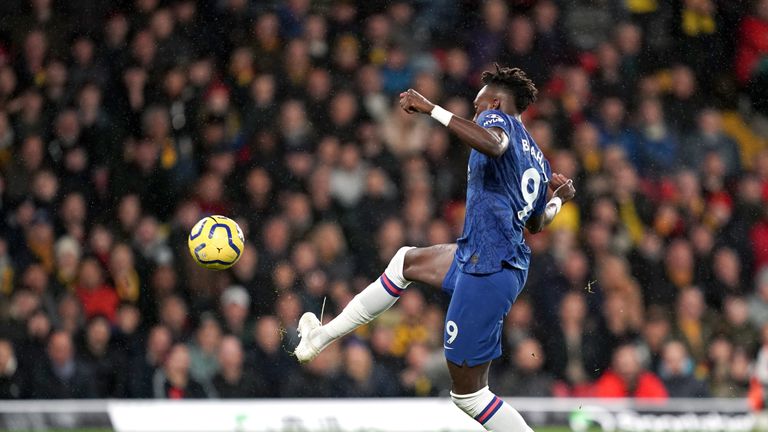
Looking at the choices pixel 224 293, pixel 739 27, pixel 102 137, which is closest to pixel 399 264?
pixel 224 293

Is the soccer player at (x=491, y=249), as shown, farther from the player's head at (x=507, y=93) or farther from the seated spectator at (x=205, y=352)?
the seated spectator at (x=205, y=352)

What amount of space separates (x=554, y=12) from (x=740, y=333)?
358 cm

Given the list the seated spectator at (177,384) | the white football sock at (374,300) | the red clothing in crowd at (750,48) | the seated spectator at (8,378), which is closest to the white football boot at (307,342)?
the white football sock at (374,300)

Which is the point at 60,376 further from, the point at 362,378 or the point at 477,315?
the point at 477,315

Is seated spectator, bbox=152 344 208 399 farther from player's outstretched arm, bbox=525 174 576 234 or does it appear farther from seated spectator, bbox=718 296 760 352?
seated spectator, bbox=718 296 760 352

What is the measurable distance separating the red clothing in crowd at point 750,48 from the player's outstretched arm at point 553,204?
5.97 m

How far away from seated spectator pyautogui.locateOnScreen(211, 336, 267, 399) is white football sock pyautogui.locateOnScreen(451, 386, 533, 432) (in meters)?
3.50

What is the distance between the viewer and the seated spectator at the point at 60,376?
9680 mm

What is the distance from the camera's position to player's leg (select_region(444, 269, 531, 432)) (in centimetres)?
635

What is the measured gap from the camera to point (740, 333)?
10789mm

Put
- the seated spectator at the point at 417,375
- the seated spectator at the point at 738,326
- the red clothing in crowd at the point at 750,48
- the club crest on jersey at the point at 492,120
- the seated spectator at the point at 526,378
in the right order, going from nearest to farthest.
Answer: the club crest on jersey at the point at 492,120, the seated spectator at the point at 417,375, the seated spectator at the point at 526,378, the seated spectator at the point at 738,326, the red clothing in crowd at the point at 750,48

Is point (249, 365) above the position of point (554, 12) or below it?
below

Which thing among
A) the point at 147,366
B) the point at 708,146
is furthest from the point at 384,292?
the point at 708,146

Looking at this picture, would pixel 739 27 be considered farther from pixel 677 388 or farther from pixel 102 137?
pixel 102 137
